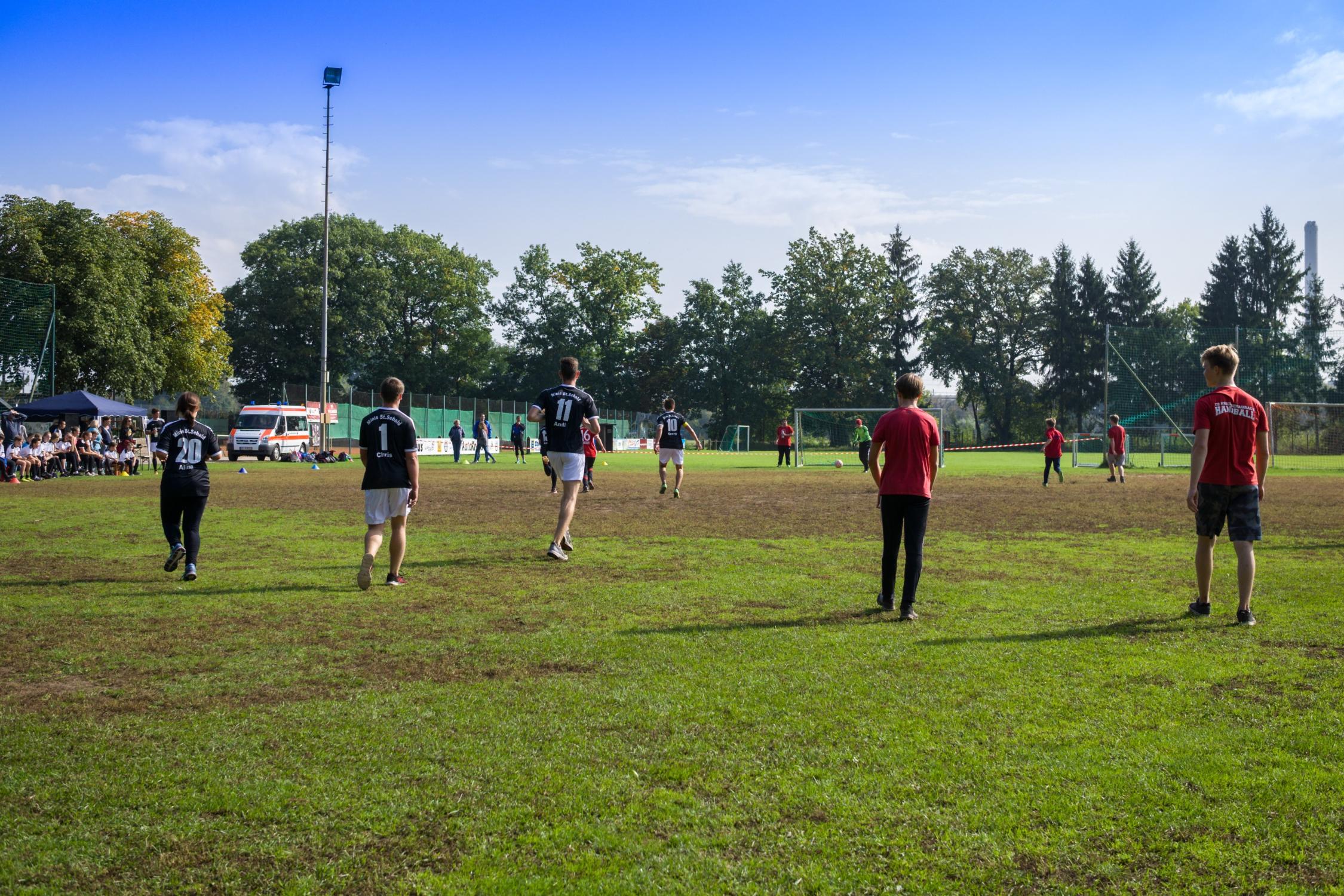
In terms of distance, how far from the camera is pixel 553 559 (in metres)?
10.7

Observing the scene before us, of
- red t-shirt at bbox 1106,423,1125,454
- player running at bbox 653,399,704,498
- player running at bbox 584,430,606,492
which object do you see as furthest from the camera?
red t-shirt at bbox 1106,423,1125,454

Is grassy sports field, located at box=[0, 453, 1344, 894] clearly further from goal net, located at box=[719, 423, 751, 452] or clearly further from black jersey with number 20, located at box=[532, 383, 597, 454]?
goal net, located at box=[719, 423, 751, 452]

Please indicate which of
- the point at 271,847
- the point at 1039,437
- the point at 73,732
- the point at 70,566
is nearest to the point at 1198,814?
the point at 271,847

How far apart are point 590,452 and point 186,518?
10.2m

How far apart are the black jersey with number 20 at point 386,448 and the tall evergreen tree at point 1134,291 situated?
269ft

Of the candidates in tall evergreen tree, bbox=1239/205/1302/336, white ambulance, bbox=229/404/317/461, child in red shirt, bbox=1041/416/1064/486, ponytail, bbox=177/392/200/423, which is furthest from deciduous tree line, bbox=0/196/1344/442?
ponytail, bbox=177/392/200/423

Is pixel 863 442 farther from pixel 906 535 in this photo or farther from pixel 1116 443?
pixel 906 535

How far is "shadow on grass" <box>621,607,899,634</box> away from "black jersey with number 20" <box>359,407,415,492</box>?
2879mm

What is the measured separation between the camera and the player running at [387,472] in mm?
8578

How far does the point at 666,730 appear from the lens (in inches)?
183

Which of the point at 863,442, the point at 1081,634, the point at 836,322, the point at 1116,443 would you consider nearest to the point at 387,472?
the point at 1081,634

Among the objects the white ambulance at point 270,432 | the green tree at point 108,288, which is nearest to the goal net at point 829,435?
the white ambulance at point 270,432

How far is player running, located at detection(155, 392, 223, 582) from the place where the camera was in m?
9.15

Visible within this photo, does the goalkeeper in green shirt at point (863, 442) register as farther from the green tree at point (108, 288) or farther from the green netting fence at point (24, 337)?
the green tree at point (108, 288)
